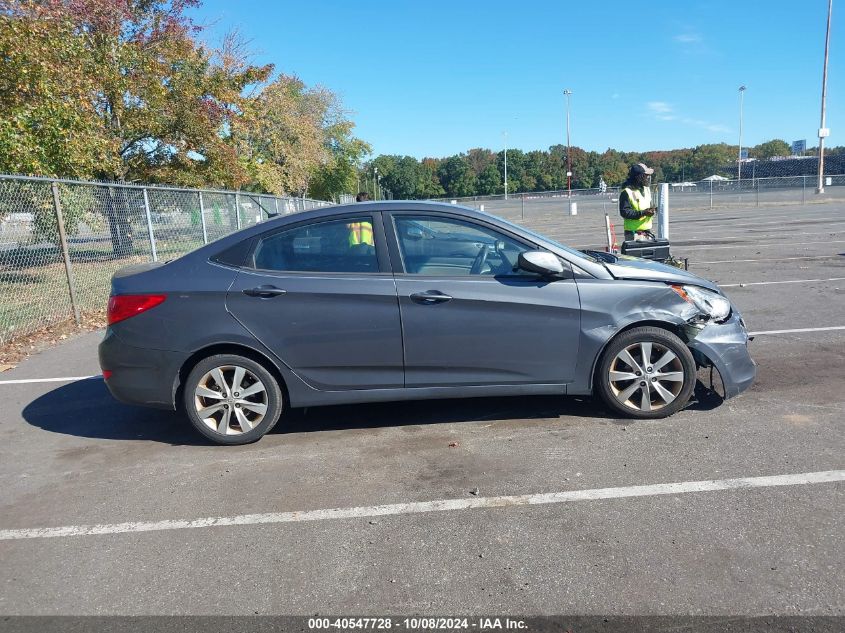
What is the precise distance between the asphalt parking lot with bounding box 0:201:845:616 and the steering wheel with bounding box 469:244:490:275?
1.16 m

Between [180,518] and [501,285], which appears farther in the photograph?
[501,285]

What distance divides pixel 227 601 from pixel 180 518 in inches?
35.9

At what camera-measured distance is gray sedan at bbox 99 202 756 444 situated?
4.32 metres

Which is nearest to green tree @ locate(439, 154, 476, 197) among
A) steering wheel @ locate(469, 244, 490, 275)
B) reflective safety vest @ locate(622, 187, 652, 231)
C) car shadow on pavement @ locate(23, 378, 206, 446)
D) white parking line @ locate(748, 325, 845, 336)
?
reflective safety vest @ locate(622, 187, 652, 231)

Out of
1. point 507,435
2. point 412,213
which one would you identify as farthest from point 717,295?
point 412,213

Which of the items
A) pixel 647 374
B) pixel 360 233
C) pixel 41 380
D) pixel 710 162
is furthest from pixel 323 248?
pixel 710 162

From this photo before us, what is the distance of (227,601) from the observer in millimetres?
2711

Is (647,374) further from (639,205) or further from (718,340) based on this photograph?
(639,205)

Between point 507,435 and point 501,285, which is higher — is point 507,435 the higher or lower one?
the lower one

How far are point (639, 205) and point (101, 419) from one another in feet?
22.0

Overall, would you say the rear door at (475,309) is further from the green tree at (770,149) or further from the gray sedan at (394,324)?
the green tree at (770,149)

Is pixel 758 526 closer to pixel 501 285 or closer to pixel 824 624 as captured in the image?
pixel 824 624

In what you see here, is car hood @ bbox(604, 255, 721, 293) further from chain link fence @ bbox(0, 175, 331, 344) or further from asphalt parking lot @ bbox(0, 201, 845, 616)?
chain link fence @ bbox(0, 175, 331, 344)

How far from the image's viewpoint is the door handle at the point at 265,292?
4309mm
